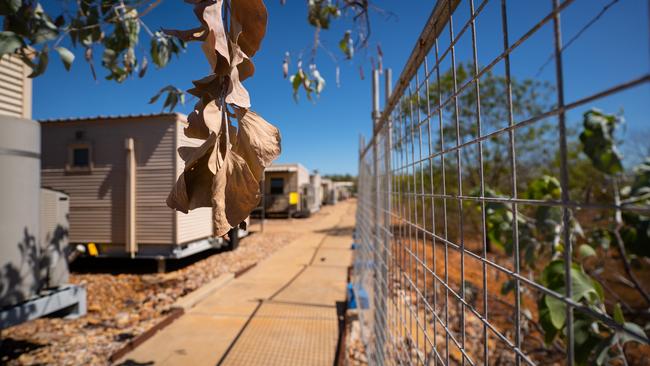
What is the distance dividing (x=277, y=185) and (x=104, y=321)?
53.2ft

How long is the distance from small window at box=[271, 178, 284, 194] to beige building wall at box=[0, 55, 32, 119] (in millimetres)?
14907

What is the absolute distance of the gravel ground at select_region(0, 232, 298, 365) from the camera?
361 cm

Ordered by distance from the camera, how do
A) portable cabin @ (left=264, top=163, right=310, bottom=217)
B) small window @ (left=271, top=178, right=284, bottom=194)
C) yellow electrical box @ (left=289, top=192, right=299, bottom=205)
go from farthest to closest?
small window @ (left=271, top=178, right=284, bottom=194)
portable cabin @ (left=264, top=163, right=310, bottom=217)
yellow electrical box @ (left=289, top=192, right=299, bottom=205)

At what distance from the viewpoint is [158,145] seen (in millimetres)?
7617

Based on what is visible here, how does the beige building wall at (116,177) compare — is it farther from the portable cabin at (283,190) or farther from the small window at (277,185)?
the small window at (277,185)

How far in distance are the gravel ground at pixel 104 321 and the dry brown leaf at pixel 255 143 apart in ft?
12.6

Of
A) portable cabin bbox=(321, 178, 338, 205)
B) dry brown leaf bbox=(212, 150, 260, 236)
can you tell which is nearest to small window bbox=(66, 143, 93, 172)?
dry brown leaf bbox=(212, 150, 260, 236)

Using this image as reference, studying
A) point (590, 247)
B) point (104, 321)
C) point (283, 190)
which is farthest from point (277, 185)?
point (590, 247)

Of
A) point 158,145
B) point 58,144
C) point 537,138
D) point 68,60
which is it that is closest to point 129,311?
point 158,145

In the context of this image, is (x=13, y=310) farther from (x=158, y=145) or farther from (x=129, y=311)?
(x=158, y=145)

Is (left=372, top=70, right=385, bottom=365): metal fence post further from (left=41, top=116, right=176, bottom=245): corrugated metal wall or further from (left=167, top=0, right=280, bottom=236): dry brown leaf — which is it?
(left=41, top=116, right=176, bottom=245): corrugated metal wall

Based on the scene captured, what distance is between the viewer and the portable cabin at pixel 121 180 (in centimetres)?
754

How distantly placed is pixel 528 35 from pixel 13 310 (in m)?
4.81

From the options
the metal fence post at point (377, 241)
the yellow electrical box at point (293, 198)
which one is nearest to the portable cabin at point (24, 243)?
the metal fence post at point (377, 241)
